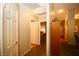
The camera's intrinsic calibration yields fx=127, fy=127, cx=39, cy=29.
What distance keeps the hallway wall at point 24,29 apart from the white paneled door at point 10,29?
0.17 feet

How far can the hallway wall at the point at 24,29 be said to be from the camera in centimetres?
138

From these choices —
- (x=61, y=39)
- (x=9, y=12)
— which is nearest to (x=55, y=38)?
(x=61, y=39)

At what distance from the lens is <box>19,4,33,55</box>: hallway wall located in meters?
1.38

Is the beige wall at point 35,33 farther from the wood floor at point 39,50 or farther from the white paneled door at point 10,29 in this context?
the white paneled door at point 10,29

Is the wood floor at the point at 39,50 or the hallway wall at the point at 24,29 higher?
the hallway wall at the point at 24,29

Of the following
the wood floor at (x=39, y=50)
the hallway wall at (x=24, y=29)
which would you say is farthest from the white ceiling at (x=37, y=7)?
the wood floor at (x=39, y=50)

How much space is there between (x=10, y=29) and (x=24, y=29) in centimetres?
15

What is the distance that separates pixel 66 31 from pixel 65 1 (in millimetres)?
330

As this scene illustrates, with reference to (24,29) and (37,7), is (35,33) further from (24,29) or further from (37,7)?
(37,7)

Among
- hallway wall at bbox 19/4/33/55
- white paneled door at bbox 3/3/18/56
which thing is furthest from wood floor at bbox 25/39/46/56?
white paneled door at bbox 3/3/18/56

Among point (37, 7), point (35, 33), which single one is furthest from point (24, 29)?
point (37, 7)

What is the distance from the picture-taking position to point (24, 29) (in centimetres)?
140

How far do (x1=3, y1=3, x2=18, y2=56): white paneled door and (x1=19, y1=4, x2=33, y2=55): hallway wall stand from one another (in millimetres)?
53

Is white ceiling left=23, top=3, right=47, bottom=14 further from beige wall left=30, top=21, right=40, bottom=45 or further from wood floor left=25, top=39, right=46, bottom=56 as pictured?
wood floor left=25, top=39, right=46, bottom=56
